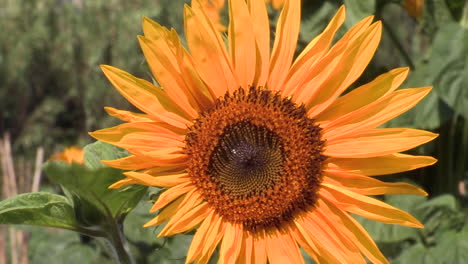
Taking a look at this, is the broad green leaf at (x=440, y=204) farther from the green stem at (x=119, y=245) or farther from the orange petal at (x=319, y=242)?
the green stem at (x=119, y=245)

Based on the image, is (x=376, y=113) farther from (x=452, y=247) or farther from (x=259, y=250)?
(x=452, y=247)

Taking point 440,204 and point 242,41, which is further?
point 440,204

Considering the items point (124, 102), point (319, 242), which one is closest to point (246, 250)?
point (319, 242)

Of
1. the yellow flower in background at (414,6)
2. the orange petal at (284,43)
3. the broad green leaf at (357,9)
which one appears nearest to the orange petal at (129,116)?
the orange petal at (284,43)

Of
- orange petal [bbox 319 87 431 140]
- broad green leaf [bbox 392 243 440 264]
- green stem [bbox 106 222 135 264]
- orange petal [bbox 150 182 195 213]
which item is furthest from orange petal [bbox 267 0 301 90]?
broad green leaf [bbox 392 243 440 264]

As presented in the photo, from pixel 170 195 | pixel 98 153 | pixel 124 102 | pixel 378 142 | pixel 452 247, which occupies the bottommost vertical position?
pixel 452 247

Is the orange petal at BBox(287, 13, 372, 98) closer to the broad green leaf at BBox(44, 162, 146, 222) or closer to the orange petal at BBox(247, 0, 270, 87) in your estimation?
the orange petal at BBox(247, 0, 270, 87)
